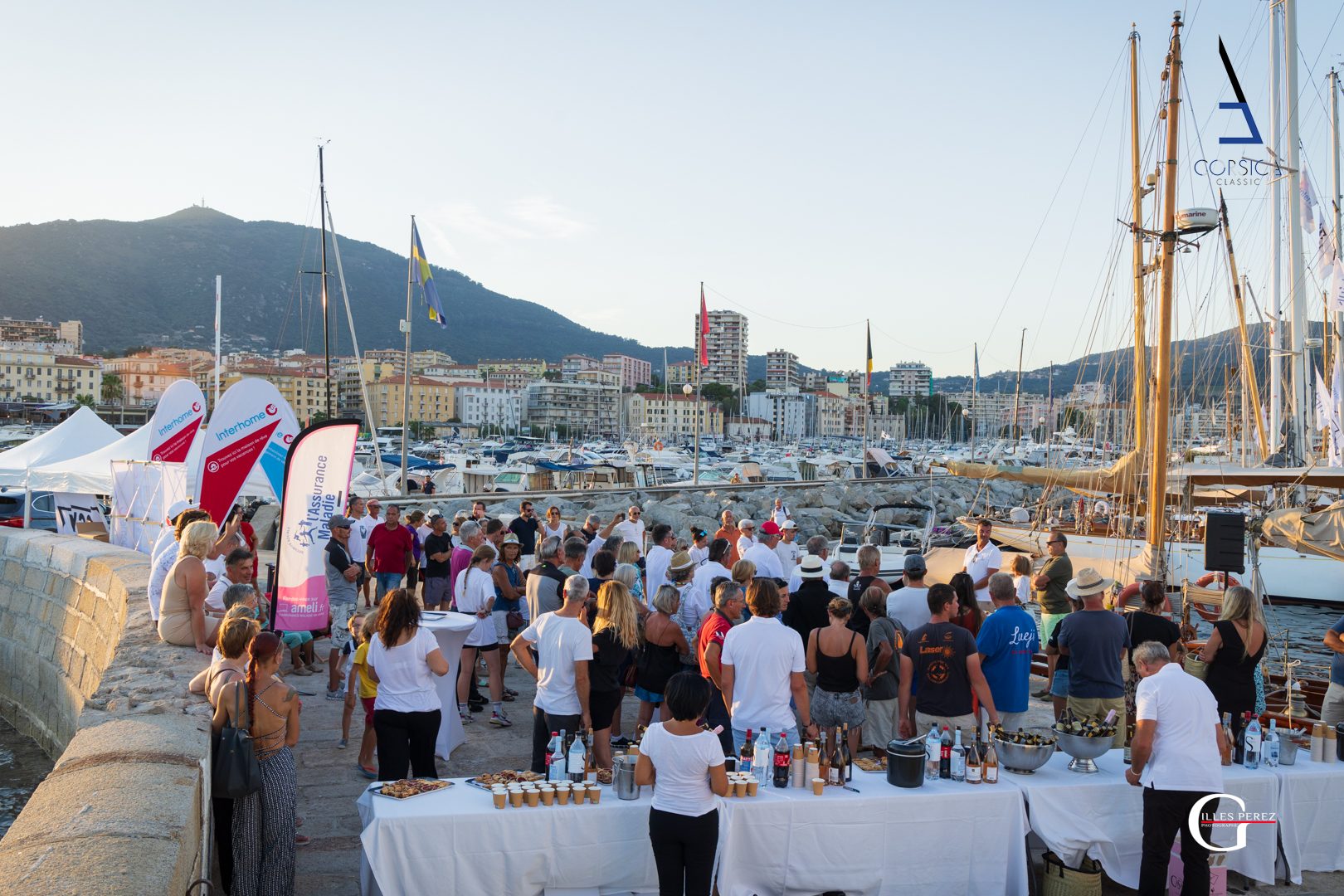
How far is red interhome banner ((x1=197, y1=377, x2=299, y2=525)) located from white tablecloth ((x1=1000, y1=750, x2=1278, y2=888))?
8.71 m

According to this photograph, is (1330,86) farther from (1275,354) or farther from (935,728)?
(935,728)

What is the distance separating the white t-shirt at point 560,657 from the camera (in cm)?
559

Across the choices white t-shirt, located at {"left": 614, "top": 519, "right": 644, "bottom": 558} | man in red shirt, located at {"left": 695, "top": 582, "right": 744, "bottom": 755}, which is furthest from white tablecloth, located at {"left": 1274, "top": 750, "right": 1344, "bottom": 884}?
white t-shirt, located at {"left": 614, "top": 519, "right": 644, "bottom": 558}

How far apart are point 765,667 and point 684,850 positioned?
1394mm

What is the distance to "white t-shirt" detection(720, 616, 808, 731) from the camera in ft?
17.7

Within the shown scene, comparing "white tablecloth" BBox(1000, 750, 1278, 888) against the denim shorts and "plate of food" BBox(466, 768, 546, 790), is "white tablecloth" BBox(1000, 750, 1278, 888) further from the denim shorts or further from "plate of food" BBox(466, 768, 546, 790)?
"plate of food" BBox(466, 768, 546, 790)

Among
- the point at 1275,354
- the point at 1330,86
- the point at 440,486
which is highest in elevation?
the point at 1330,86

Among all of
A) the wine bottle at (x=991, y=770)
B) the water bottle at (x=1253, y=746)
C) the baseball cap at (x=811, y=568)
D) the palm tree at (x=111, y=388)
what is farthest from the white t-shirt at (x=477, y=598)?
the palm tree at (x=111, y=388)

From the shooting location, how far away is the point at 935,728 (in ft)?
17.0

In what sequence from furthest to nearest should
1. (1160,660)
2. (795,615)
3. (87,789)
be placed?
(795,615) < (1160,660) < (87,789)

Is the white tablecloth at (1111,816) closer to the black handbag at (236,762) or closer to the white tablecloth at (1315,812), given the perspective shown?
the white tablecloth at (1315,812)

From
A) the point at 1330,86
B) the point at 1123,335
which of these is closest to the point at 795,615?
the point at 1123,335

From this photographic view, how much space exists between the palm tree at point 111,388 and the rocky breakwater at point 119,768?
154m

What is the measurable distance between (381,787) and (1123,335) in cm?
1854
